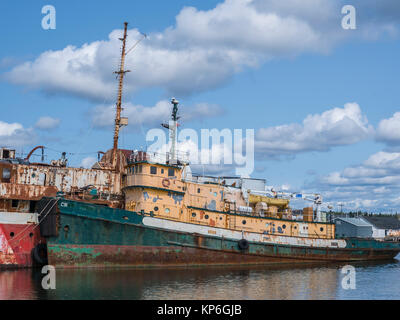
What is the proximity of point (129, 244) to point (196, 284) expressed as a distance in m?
5.85

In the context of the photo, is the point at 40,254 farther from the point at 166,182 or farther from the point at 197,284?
the point at 197,284

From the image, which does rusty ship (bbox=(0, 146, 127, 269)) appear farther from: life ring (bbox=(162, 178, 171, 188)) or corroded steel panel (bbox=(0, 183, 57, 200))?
life ring (bbox=(162, 178, 171, 188))

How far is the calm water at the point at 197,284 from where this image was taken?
68.4ft

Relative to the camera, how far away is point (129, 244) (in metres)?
27.5

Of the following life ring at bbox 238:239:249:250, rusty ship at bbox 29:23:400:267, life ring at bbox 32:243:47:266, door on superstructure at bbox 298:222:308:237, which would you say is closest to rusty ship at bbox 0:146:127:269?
life ring at bbox 32:243:47:266

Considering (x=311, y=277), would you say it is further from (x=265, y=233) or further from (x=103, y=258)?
(x=103, y=258)

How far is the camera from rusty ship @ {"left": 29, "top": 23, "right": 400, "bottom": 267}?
26766 millimetres

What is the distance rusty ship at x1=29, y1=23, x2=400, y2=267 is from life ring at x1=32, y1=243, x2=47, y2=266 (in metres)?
2.70

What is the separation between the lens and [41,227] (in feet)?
88.9

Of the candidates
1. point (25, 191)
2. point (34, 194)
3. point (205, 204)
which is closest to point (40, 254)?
point (34, 194)
